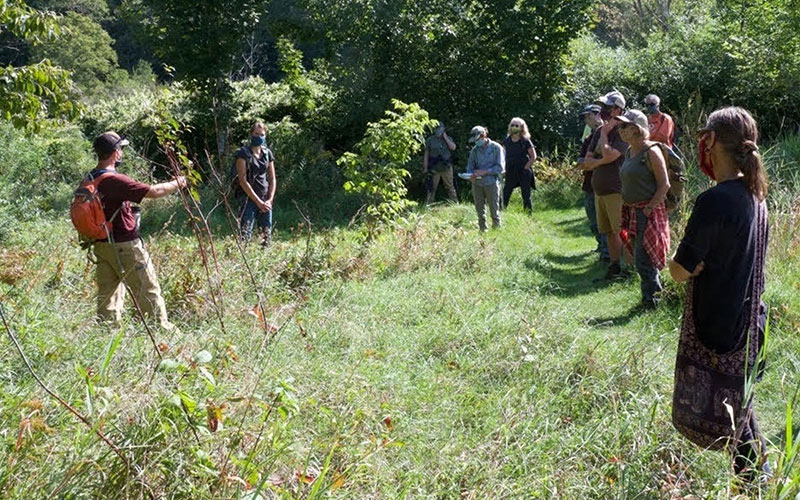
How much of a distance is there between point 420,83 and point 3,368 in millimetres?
14570

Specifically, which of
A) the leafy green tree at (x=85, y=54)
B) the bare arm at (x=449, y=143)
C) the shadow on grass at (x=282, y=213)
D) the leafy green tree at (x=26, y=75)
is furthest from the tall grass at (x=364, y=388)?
the leafy green tree at (x=85, y=54)

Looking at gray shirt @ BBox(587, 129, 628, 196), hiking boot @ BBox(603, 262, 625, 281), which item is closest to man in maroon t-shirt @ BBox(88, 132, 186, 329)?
gray shirt @ BBox(587, 129, 628, 196)

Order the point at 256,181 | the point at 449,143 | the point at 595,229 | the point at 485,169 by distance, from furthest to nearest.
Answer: the point at 449,143 < the point at 485,169 < the point at 595,229 < the point at 256,181

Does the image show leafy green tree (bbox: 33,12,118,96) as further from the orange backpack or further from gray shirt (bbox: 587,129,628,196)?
the orange backpack

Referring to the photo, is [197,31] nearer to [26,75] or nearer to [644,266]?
[26,75]

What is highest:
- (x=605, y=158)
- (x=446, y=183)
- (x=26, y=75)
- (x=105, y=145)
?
(x=26, y=75)

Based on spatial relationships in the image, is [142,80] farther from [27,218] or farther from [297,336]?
[297,336]

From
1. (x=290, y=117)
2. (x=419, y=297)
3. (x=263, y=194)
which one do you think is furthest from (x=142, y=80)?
(x=419, y=297)

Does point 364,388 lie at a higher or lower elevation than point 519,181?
lower

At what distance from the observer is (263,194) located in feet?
31.4

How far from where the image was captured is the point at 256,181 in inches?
372

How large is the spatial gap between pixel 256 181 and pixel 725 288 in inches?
275

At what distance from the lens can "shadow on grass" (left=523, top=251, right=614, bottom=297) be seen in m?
7.91

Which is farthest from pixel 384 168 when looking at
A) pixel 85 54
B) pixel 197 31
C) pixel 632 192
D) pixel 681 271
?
pixel 85 54
